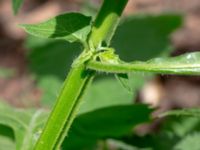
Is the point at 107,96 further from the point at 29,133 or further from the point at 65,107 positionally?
the point at 65,107

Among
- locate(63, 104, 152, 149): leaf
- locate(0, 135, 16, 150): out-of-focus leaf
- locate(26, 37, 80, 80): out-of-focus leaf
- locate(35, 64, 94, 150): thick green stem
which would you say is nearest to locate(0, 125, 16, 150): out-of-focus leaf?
locate(0, 135, 16, 150): out-of-focus leaf

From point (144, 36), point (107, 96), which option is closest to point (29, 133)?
point (107, 96)

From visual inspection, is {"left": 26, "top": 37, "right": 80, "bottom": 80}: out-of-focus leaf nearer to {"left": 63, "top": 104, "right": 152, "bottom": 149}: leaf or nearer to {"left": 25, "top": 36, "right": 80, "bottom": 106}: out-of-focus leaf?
{"left": 25, "top": 36, "right": 80, "bottom": 106}: out-of-focus leaf

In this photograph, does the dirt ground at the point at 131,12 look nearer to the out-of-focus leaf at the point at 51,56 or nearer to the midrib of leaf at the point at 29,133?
the out-of-focus leaf at the point at 51,56

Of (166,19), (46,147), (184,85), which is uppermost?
(46,147)

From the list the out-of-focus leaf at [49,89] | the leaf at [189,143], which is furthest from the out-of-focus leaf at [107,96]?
the leaf at [189,143]

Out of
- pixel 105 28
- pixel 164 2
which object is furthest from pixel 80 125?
pixel 164 2

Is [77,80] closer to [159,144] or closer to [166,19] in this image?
[159,144]
